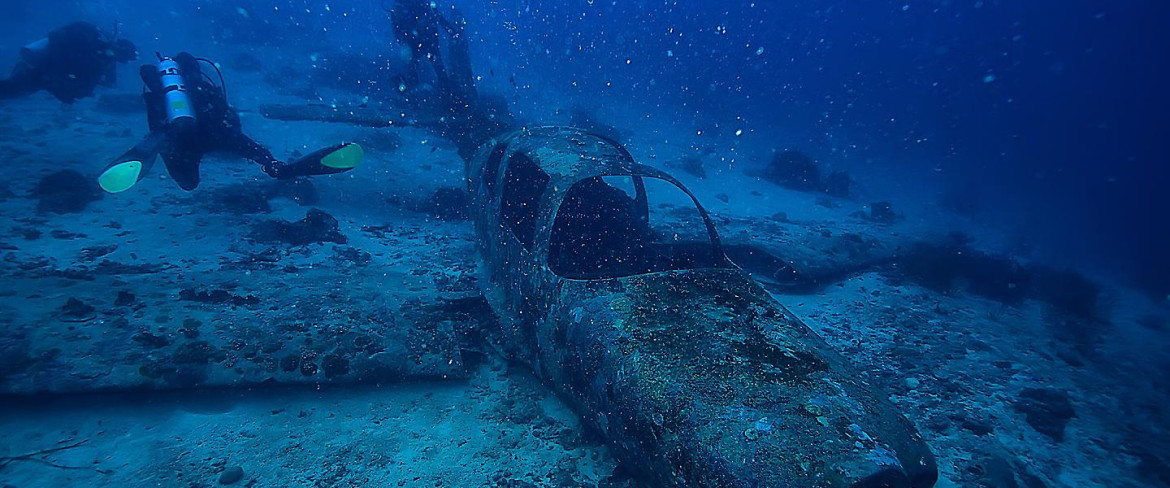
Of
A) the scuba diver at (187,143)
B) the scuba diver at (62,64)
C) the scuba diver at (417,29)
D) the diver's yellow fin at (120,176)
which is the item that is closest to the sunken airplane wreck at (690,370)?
the scuba diver at (187,143)

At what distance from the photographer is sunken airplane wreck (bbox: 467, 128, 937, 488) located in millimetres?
2217

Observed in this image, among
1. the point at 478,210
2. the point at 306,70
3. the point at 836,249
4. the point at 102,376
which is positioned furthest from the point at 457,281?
the point at 306,70

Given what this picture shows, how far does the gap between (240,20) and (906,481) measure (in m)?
37.9

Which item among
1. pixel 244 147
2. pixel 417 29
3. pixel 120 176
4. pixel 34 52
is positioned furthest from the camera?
pixel 417 29

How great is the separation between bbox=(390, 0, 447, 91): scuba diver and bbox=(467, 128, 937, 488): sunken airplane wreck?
27.9 feet

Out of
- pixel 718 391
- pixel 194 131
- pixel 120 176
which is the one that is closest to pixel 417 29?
pixel 194 131

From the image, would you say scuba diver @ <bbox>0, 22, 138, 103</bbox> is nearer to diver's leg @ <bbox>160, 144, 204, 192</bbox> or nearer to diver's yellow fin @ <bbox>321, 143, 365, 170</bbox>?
diver's leg @ <bbox>160, 144, 204, 192</bbox>

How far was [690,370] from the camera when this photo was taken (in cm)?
269

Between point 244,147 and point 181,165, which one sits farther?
point 244,147

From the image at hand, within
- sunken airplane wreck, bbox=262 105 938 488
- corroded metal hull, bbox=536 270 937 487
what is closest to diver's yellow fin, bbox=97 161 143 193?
sunken airplane wreck, bbox=262 105 938 488

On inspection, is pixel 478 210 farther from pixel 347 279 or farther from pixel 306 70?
pixel 306 70

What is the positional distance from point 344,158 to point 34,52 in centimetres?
894

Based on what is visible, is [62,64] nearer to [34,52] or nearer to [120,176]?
[34,52]

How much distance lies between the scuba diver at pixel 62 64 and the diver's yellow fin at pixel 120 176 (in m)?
6.48
